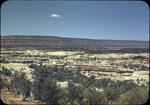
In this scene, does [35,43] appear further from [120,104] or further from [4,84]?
[120,104]

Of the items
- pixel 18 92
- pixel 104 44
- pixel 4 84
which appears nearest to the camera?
pixel 18 92

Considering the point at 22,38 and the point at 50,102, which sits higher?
the point at 22,38

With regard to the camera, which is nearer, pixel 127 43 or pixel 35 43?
pixel 35 43

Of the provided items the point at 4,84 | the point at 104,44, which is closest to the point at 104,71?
the point at 4,84

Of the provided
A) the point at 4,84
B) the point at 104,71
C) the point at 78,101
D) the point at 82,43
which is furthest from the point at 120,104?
the point at 82,43

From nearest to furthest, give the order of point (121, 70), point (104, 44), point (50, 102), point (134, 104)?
point (134, 104) → point (50, 102) → point (121, 70) → point (104, 44)

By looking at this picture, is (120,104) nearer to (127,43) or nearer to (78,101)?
(78,101)
